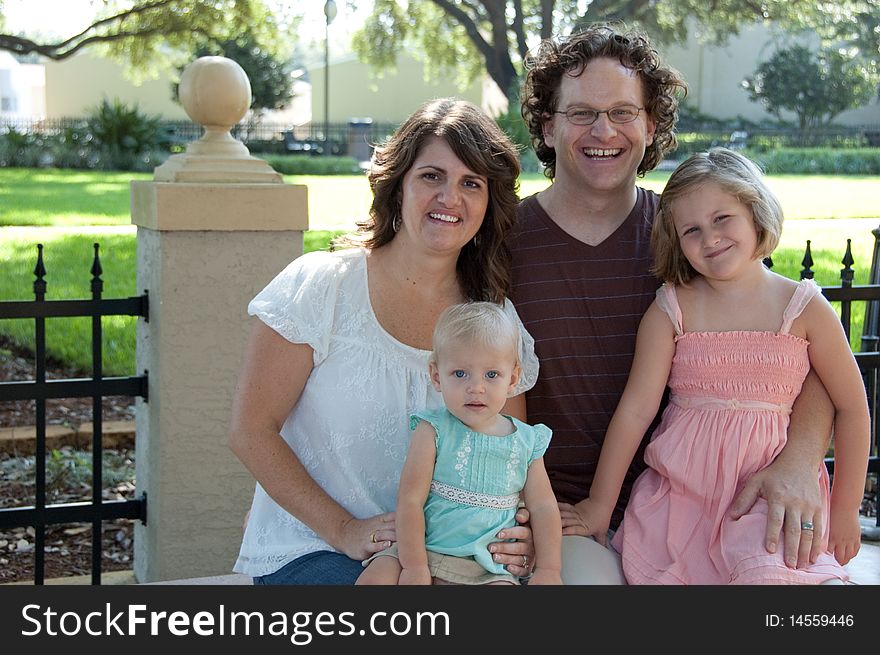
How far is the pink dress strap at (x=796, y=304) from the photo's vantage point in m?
2.72

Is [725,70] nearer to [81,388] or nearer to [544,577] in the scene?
[81,388]

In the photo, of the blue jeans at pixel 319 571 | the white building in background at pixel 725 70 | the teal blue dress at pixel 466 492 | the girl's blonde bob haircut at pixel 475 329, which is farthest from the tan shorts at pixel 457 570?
the white building in background at pixel 725 70

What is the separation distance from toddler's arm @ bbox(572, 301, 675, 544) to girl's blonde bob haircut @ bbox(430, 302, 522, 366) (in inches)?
16.4

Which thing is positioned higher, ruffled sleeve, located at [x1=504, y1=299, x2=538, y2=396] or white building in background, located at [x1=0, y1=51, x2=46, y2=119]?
white building in background, located at [x1=0, y1=51, x2=46, y2=119]

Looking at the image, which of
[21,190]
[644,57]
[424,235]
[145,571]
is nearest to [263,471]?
[424,235]

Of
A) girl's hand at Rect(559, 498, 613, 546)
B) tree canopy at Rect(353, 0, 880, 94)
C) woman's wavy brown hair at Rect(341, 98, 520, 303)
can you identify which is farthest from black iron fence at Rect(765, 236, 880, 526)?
tree canopy at Rect(353, 0, 880, 94)

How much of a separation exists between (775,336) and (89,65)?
4690 centimetres

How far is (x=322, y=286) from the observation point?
275 centimetres

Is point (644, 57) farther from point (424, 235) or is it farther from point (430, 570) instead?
point (430, 570)

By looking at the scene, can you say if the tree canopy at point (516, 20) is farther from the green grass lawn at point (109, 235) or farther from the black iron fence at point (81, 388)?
the black iron fence at point (81, 388)

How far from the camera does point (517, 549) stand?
8.25 ft

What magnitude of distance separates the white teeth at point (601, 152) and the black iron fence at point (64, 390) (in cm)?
187

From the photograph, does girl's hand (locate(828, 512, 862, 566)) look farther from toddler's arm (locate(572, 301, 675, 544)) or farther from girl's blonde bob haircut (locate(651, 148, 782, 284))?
girl's blonde bob haircut (locate(651, 148, 782, 284))

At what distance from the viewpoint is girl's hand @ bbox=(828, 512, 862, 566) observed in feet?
9.18
